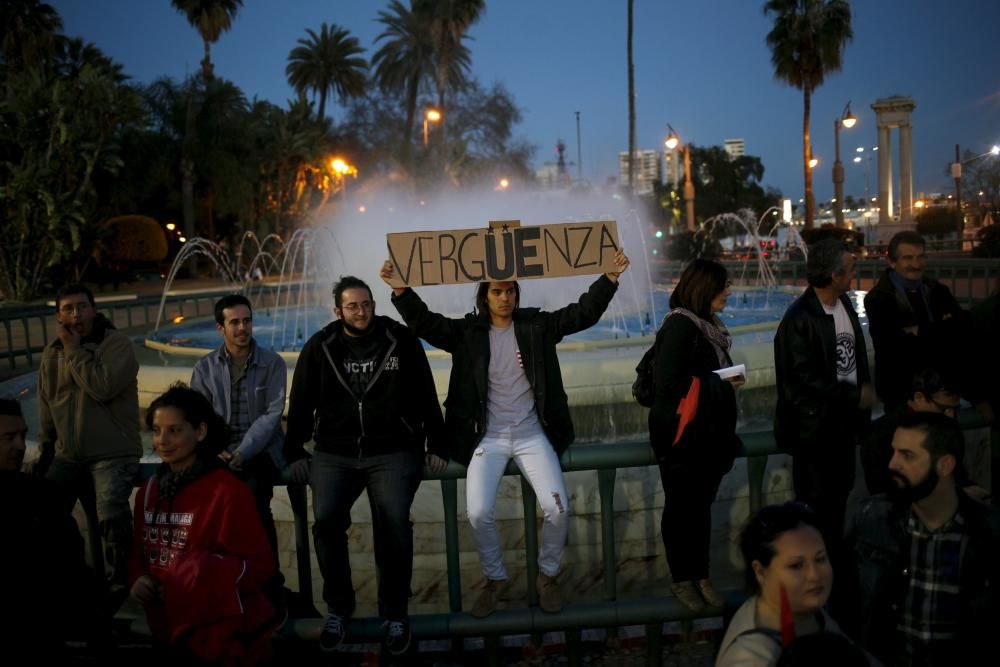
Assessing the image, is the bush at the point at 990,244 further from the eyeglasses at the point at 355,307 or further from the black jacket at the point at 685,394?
the eyeglasses at the point at 355,307

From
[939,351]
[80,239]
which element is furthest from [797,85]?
[939,351]

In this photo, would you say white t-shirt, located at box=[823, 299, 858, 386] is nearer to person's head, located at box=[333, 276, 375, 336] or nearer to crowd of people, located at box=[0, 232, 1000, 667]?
crowd of people, located at box=[0, 232, 1000, 667]

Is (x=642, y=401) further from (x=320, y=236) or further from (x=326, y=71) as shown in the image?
(x=326, y=71)

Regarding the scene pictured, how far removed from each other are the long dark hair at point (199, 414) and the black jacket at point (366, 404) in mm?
445

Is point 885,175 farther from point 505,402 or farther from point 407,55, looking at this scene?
point 505,402

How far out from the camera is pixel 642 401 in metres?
3.64

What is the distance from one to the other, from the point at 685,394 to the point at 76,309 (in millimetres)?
3317

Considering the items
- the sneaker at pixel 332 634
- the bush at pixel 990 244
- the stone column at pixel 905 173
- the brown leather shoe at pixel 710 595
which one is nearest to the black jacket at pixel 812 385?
the brown leather shoe at pixel 710 595

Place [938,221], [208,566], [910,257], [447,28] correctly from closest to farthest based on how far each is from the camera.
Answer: [208,566]
[910,257]
[447,28]
[938,221]

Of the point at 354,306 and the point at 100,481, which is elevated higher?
the point at 354,306

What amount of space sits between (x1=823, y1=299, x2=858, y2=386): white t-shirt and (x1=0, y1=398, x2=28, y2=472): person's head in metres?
3.77

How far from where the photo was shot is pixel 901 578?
279 centimetres

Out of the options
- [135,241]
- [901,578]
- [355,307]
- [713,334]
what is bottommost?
[901,578]

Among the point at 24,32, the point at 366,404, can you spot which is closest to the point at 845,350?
the point at 366,404
